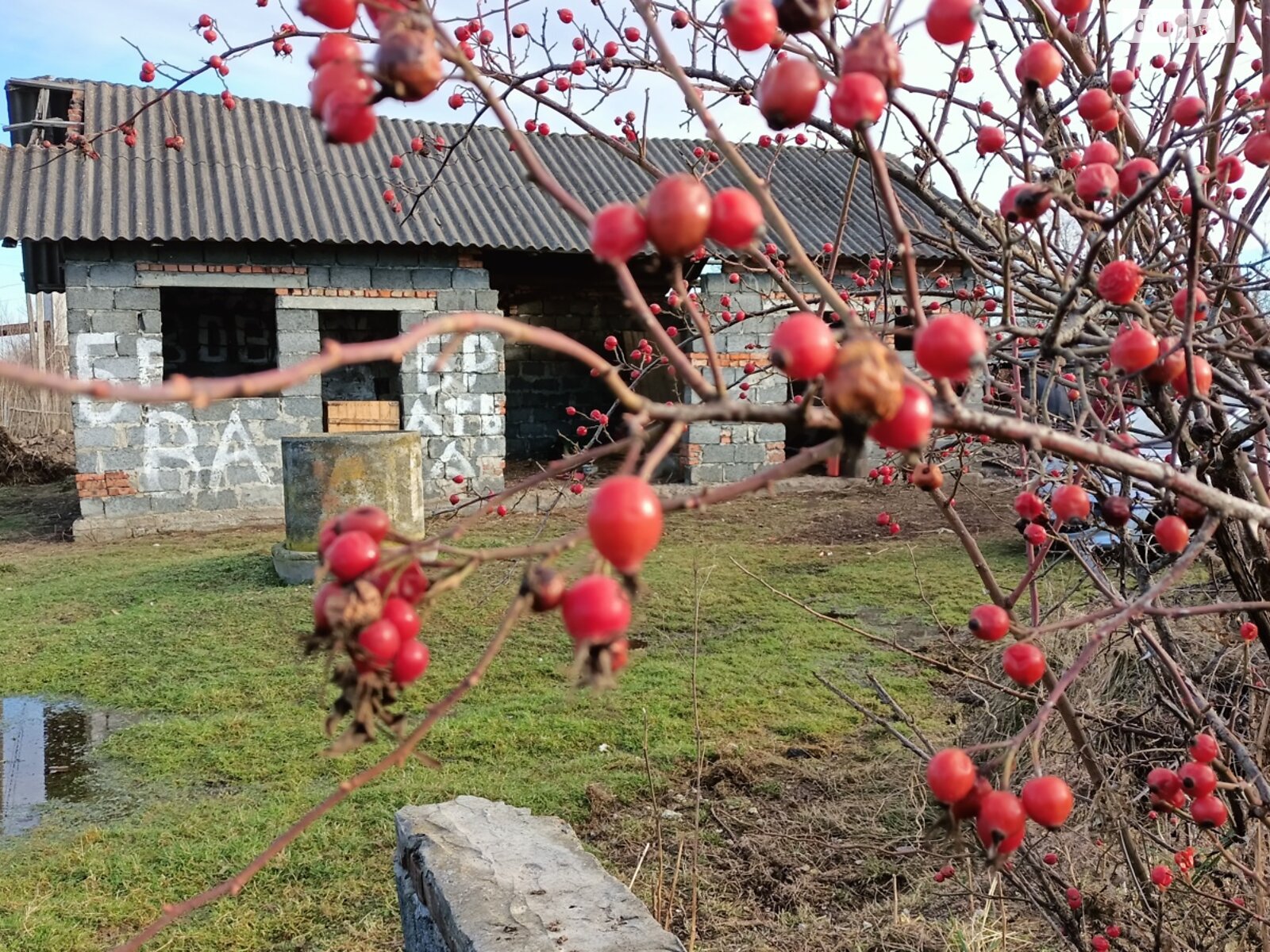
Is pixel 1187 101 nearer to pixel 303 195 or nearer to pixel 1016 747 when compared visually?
pixel 1016 747

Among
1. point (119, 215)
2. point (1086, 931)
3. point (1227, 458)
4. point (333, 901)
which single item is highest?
point (119, 215)

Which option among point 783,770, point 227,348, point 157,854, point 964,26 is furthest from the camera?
point 227,348

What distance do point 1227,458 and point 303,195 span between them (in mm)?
9351

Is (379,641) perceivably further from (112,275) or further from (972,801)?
(112,275)

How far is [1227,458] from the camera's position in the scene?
4.11 ft

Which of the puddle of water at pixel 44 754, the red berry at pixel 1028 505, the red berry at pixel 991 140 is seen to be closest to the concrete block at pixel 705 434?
the puddle of water at pixel 44 754

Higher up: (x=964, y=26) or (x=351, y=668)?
(x=964, y=26)

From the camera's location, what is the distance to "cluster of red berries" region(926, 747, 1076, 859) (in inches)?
34.2

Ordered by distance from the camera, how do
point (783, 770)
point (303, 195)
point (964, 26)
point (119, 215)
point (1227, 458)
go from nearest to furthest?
point (964, 26)
point (1227, 458)
point (783, 770)
point (119, 215)
point (303, 195)

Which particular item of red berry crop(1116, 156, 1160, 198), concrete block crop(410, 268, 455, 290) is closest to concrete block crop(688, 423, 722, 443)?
concrete block crop(410, 268, 455, 290)

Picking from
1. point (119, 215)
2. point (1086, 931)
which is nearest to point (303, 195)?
point (119, 215)

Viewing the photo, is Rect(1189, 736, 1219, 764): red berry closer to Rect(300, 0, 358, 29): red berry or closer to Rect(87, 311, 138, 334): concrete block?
Rect(300, 0, 358, 29): red berry

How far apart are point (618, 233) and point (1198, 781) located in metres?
1.03

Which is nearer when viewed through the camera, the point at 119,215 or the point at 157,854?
the point at 157,854
